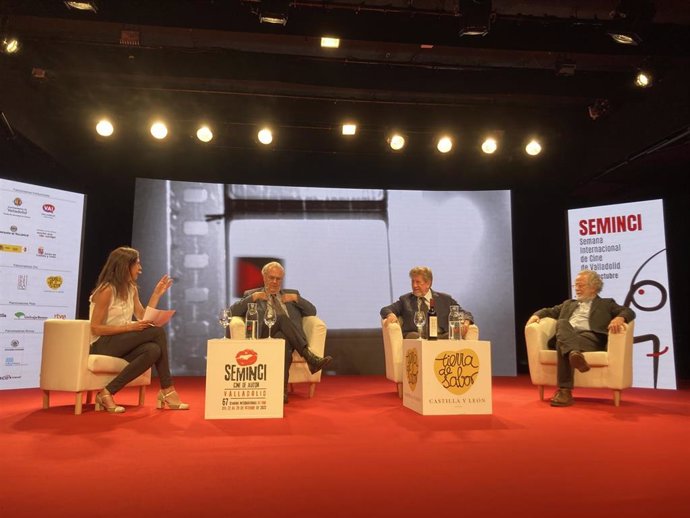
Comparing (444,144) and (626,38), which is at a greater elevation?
(626,38)

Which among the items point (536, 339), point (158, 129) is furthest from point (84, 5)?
point (536, 339)

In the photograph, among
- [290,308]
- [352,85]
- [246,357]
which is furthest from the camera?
[352,85]

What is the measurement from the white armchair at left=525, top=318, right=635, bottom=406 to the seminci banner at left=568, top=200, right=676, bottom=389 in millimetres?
2079

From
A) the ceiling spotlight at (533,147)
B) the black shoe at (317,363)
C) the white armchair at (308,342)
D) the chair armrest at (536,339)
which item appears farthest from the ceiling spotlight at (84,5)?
the ceiling spotlight at (533,147)

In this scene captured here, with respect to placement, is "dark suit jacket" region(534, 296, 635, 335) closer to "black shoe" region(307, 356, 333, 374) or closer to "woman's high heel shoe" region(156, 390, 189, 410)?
"black shoe" region(307, 356, 333, 374)

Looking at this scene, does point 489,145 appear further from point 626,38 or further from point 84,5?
point 84,5

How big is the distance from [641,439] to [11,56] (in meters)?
5.86

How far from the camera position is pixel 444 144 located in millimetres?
7023

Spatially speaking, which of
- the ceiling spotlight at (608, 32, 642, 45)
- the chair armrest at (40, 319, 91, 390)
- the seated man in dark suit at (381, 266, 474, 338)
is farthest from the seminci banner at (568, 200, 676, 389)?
the chair armrest at (40, 319, 91, 390)

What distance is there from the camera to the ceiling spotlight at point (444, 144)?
7.01 meters

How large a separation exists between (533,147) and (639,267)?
1823 millimetres

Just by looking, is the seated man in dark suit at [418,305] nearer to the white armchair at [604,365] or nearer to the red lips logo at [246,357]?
the white armchair at [604,365]

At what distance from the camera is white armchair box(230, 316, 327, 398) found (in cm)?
471

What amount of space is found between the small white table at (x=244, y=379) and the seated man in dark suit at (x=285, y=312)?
76cm
